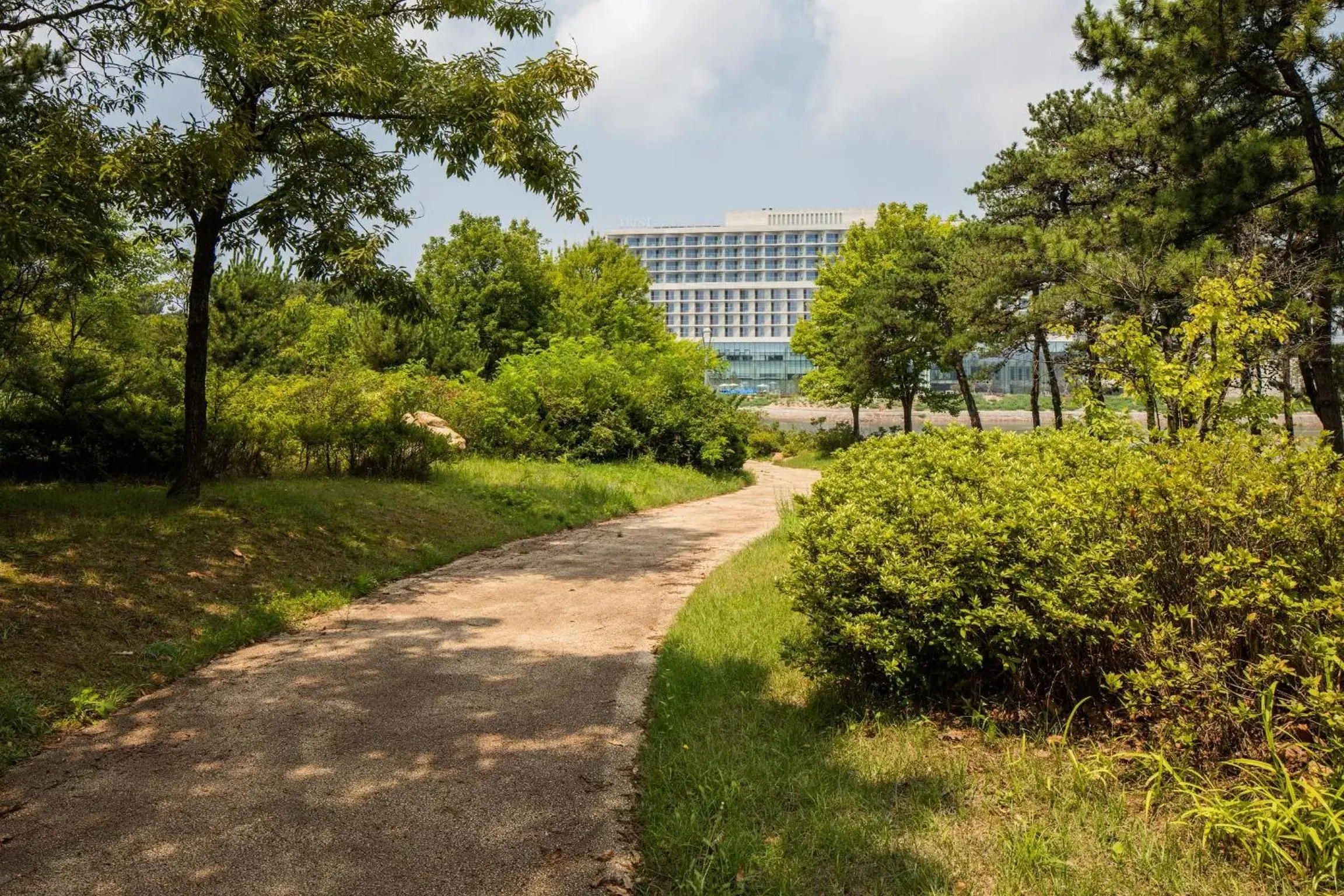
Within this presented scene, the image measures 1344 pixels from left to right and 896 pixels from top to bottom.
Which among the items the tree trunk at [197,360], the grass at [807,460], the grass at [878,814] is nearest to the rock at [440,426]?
the tree trunk at [197,360]

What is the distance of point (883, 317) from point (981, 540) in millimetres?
26679

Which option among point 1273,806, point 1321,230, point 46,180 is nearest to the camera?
point 1273,806

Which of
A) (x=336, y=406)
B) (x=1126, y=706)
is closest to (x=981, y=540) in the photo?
(x=1126, y=706)

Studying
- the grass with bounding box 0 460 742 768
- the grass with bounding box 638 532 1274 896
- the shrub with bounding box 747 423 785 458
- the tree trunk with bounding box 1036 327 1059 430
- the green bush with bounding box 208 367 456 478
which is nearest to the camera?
the grass with bounding box 638 532 1274 896

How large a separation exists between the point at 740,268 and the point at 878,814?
150322mm

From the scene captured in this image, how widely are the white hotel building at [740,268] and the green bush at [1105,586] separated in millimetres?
136971

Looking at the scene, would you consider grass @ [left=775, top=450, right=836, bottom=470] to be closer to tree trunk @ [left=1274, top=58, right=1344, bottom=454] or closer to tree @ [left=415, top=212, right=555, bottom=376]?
tree @ [left=415, top=212, right=555, bottom=376]

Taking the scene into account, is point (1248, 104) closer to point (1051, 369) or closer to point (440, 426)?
point (1051, 369)

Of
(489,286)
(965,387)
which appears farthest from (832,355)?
(489,286)

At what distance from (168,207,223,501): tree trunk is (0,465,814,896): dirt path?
2.92m

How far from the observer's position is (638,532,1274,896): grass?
2893 millimetres

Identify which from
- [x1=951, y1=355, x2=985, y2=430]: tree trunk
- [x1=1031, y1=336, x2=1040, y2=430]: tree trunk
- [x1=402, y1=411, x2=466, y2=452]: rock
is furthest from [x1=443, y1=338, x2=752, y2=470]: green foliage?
[x1=951, y1=355, x2=985, y2=430]: tree trunk

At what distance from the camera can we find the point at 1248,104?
464 inches

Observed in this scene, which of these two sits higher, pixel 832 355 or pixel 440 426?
pixel 832 355
